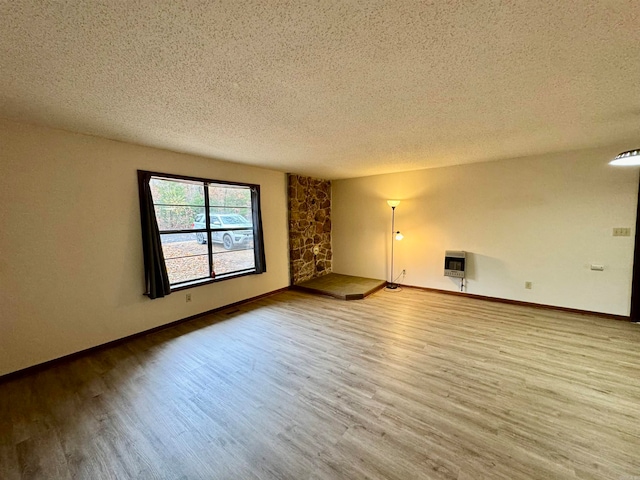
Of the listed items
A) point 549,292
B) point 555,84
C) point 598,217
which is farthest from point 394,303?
point 555,84

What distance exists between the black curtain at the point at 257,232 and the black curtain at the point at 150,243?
1.63 meters

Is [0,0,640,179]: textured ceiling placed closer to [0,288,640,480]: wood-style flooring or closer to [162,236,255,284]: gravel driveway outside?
[162,236,255,284]: gravel driveway outside

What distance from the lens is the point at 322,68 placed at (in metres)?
1.62

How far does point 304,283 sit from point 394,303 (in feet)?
6.58

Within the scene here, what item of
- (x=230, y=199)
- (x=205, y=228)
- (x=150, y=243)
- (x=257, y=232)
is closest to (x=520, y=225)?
(x=257, y=232)

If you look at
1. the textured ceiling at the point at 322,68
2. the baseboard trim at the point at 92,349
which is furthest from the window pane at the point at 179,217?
the baseboard trim at the point at 92,349

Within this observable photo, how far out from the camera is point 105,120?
240 cm

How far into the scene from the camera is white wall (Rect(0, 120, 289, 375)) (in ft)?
7.95

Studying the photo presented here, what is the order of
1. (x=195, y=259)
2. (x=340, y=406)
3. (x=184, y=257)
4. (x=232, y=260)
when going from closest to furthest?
(x=340, y=406)
(x=184, y=257)
(x=195, y=259)
(x=232, y=260)

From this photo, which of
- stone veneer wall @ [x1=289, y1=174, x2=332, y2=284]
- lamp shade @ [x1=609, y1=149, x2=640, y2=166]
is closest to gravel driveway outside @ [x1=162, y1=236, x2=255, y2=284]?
stone veneer wall @ [x1=289, y1=174, x2=332, y2=284]

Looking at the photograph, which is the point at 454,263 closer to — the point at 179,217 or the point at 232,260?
the point at 232,260

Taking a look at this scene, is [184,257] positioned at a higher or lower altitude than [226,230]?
lower

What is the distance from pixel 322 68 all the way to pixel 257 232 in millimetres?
3402

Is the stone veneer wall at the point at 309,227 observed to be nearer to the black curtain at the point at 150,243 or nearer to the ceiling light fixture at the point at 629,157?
the black curtain at the point at 150,243
